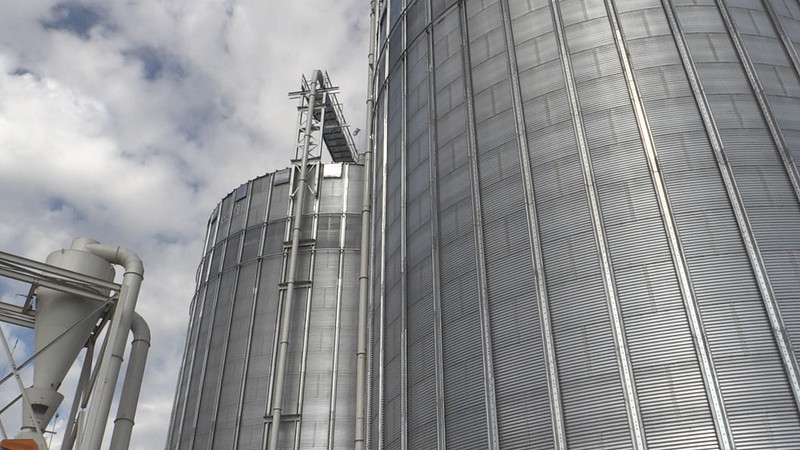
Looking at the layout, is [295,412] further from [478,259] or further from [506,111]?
[506,111]

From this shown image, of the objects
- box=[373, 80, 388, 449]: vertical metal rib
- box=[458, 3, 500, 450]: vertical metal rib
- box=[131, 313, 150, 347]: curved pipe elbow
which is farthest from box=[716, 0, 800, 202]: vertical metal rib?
box=[131, 313, 150, 347]: curved pipe elbow

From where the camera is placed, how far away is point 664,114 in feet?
75.5

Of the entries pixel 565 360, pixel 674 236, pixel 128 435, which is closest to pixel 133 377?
pixel 128 435

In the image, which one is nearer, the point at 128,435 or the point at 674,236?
the point at 674,236

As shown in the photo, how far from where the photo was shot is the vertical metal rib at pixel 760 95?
69.6ft

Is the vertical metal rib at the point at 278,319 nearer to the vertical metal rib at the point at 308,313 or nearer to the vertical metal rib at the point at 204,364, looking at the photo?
the vertical metal rib at the point at 308,313

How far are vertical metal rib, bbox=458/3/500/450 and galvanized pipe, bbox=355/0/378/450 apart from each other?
978 centimetres

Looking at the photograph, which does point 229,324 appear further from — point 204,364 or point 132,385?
point 132,385

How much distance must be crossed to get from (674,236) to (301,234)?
2499 centimetres

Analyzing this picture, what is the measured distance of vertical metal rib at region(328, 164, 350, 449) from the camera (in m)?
35.2

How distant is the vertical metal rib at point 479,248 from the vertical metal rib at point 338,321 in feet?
48.6

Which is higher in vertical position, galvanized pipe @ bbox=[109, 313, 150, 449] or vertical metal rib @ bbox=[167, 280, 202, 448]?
vertical metal rib @ bbox=[167, 280, 202, 448]

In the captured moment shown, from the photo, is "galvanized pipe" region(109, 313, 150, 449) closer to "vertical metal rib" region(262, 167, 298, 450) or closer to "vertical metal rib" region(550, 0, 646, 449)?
"vertical metal rib" region(262, 167, 298, 450)

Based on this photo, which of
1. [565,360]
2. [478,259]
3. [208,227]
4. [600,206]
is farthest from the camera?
[208,227]
